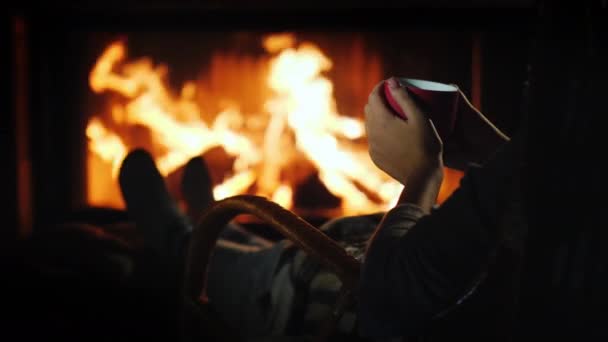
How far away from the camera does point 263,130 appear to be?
7.60ft

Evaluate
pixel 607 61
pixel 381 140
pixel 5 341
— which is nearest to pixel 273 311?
pixel 381 140

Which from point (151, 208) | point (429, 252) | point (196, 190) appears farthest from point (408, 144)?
point (196, 190)

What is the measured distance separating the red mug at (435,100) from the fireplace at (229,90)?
1543 millimetres

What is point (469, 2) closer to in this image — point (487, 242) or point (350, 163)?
point (350, 163)

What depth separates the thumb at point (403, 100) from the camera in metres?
0.67

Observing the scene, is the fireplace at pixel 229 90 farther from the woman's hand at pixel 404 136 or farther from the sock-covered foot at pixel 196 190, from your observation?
the woman's hand at pixel 404 136

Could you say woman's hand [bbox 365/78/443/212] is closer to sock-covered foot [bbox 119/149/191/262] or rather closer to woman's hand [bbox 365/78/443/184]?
woman's hand [bbox 365/78/443/184]

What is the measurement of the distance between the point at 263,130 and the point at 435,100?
1659 mm

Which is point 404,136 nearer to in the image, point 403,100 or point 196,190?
point 403,100

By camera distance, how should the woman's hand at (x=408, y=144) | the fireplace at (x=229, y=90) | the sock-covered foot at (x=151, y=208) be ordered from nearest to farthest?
the woman's hand at (x=408, y=144) → the sock-covered foot at (x=151, y=208) → the fireplace at (x=229, y=90)

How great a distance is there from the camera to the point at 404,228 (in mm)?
604

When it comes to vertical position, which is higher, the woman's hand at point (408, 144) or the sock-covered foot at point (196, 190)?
Answer: the woman's hand at point (408, 144)

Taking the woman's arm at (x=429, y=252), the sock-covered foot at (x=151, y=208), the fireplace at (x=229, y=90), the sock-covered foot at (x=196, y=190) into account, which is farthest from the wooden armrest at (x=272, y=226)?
the fireplace at (x=229, y=90)

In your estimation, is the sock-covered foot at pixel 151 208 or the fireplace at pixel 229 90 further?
the fireplace at pixel 229 90
